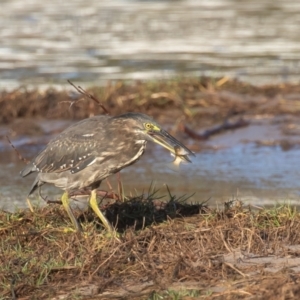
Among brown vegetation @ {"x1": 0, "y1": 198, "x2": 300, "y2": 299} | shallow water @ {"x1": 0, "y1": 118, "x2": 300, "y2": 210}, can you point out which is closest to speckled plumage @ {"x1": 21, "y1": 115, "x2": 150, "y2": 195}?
→ brown vegetation @ {"x1": 0, "y1": 198, "x2": 300, "y2": 299}

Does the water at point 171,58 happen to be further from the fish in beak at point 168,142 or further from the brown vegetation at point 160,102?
the fish in beak at point 168,142

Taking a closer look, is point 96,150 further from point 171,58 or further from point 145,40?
point 145,40

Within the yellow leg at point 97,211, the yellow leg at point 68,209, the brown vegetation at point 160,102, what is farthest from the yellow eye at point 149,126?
the brown vegetation at point 160,102

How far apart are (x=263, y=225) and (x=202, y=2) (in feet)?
58.9

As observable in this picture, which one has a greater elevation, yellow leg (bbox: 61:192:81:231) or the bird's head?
the bird's head

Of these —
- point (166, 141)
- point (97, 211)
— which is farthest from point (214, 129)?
point (166, 141)

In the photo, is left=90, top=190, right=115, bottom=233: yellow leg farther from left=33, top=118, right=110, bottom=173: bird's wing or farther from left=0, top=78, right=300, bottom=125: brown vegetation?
left=0, top=78, right=300, bottom=125: brown vegetation

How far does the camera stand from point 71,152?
717cm

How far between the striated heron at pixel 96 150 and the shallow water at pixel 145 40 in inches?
283

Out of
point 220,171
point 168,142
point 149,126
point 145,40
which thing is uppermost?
point 149,126

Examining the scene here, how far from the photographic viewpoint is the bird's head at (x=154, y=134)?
22.1 ft

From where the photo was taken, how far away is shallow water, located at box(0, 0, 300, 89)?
15383 millimetres

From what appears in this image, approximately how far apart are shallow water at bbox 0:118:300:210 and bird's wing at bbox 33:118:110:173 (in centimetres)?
157

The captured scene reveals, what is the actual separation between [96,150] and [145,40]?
11917 millimetres
